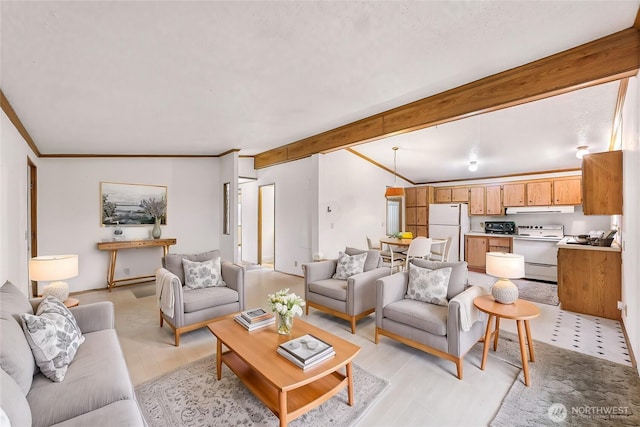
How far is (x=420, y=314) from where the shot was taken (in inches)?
98.5

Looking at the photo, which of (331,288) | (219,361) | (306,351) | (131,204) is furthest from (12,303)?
(131,204)

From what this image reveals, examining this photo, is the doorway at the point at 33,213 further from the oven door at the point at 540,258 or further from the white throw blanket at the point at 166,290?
the oven door at the point at 540,258

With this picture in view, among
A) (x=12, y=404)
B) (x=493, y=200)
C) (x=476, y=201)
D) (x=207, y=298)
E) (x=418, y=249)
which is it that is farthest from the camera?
(x=476, y=201)

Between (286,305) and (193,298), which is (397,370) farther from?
(193,298)

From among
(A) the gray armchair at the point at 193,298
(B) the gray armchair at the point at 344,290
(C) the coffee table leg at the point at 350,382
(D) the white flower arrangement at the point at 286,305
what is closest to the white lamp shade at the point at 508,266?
(B) the gray armchair at the point at 344,290

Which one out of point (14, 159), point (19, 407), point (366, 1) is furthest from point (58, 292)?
point (366, 1)

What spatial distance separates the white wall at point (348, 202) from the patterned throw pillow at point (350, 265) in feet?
4.96

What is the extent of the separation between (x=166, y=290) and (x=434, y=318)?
2.66 meters

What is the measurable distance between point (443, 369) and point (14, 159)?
4.67m

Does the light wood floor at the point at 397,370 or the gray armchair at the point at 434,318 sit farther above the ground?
the gray armchair at the point at 434,318

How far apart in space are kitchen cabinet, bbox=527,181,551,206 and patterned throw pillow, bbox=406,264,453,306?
442cm

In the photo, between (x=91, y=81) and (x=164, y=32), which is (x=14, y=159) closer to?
(x=91, y=81)

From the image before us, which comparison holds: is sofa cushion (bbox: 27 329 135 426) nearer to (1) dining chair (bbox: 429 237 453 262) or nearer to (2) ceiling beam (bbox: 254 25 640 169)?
(2) ceiling beam (bbox: 254 25 640 169)

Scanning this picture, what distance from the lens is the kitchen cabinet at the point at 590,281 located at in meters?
3.41
